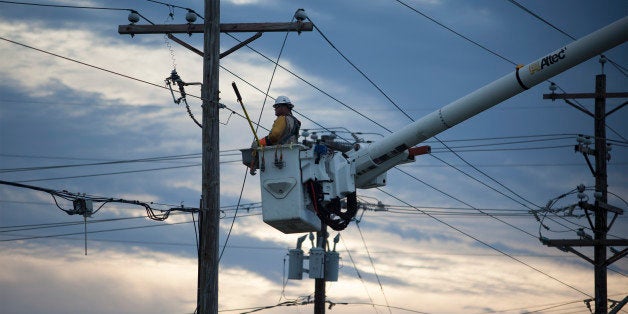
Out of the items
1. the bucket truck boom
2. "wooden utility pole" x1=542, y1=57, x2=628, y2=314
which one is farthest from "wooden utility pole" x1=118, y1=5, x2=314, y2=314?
"wooden utility pole" x1=542, y1=57, x2=628, y2=314

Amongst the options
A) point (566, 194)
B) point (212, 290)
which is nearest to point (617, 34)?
point (212, 290)

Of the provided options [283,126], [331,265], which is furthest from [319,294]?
[283,126]

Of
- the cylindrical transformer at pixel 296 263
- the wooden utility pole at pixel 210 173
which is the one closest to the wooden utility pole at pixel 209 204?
the wooden utility pole at pixel 210 173

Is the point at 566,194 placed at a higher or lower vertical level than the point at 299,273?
higher

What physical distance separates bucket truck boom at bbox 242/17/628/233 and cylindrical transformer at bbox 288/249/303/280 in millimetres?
10471

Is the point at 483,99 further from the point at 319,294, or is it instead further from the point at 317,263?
the point at 319,294

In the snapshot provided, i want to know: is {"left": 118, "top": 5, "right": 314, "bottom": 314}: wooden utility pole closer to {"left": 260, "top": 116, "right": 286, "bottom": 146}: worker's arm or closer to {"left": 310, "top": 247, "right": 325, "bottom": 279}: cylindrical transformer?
{"left": 260, "top": 116, "right": 286, "bottom": 146}: worker's arm

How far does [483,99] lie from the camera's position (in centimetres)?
2303

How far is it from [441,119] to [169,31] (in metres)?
5.46

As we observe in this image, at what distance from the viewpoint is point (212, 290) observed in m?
22.8

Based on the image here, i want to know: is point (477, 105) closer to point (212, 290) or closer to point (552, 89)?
point (212, 290)

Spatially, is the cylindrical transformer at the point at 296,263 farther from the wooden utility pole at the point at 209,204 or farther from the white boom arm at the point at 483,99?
the wooden utility pole at the point at 209,204

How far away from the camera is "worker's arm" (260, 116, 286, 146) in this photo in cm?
2394

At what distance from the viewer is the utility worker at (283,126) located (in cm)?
2395
